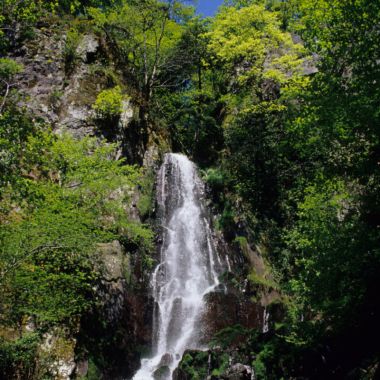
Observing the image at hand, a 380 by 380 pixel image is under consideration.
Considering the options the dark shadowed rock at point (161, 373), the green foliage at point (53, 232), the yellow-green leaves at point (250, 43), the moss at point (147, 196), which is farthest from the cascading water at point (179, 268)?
the yellow-green leaves at point (250, 43)

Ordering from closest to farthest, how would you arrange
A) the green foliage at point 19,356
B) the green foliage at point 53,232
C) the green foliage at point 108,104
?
the green foliage at point 53,232 → the green foliage at point 19,356 → the green foliage at point 108,104

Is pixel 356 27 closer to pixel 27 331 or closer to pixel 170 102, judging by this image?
pixel 27 331

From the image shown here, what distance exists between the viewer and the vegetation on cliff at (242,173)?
811cm

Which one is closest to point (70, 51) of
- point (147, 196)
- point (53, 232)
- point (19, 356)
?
point (147, 196)

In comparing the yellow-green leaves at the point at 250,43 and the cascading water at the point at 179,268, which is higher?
the yellow-green leaves at the point at 250,43

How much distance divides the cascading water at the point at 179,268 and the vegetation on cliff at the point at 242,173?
3.78 ft

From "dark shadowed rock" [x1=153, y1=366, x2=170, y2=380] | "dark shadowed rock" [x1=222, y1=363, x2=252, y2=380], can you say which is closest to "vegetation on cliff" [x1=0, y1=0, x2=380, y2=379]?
"dark shadowed rock" [x1=222, y1=363, x2=252, y2=380]

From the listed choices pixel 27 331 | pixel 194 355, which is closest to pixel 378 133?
pixel 194 355

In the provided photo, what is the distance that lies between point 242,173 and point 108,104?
8142mm

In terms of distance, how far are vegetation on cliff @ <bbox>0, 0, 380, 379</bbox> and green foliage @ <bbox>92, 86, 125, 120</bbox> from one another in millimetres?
60

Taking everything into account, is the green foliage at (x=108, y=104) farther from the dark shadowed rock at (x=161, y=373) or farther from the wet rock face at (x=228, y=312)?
the dark shadowed rock at (x=161, y=373)

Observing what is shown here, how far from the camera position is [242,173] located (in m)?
21.3

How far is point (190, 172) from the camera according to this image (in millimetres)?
20703

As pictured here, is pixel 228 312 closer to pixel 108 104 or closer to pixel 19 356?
pixel 19 356
